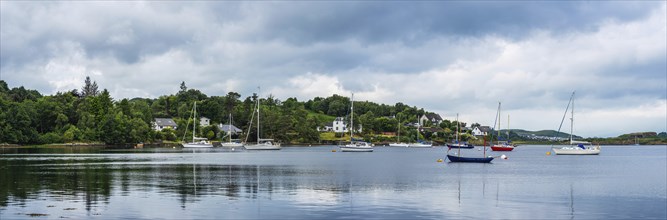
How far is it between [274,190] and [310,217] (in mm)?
14698

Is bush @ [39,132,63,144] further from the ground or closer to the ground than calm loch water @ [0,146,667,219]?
further from the ground

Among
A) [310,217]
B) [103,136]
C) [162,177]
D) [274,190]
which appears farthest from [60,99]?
[310,217]

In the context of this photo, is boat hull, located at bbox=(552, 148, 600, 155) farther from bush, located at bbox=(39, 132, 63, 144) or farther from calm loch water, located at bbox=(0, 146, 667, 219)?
bush, located at bbox=(39, 132, 63, 144)

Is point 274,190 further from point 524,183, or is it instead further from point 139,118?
point 139,118


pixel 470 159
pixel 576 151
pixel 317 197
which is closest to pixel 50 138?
pixel 470 159

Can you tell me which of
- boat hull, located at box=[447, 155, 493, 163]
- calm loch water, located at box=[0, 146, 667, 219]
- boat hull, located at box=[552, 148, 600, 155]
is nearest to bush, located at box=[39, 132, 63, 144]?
calm loch water, located at box=[0, 146, 667, 219]

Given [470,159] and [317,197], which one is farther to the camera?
[470,159]

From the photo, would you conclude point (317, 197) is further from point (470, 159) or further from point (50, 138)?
point (50, 138)

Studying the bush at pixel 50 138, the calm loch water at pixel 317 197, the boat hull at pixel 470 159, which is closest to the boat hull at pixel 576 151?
the boat hull at pixel 470 159

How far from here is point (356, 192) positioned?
45.7 m

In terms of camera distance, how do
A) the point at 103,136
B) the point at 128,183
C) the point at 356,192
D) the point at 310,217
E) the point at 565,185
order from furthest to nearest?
the point at 103,136
the point at 565,185
the point at 128,183
the point at 356,192
the point at 310,217

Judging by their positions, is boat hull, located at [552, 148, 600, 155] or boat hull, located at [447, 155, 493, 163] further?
boat hull, located at [552, 148, 600, 155]

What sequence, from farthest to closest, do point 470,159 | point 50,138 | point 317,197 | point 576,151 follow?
point 50,138
point 576,151
point 470,159
point 317,197

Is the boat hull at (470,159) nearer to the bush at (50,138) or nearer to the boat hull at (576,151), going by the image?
the boat hull at (576,151)
